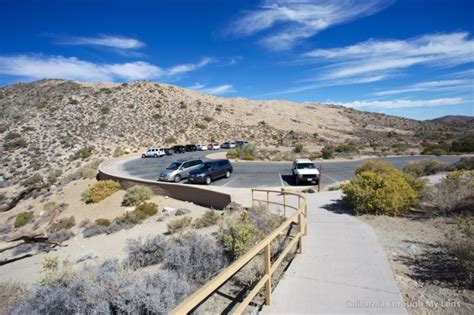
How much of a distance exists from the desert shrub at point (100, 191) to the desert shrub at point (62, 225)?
3260 millimetres

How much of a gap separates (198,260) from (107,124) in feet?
203

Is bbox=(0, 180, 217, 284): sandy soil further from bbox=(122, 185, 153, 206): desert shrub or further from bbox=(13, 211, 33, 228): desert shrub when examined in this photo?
bbox=(13, 211, 33, 228): desert shrub

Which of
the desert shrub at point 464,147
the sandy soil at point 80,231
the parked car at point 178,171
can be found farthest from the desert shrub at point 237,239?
the desert shrub at point 464,147

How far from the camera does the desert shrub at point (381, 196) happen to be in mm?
11312

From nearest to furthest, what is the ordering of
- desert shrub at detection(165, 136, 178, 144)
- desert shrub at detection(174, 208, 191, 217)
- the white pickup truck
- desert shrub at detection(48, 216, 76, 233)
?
desert shrub at detection(174, 208, 191, 217)
desert shrub at detection(48, 216, 76, 233)
the white pickup truck
desert shrub at detection(165, 136, 178, 144)

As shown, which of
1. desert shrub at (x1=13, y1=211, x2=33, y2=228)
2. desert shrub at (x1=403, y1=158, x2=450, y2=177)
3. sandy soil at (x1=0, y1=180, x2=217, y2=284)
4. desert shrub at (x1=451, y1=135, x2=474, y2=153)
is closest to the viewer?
sandy soil at (x1=0, y1=180, x2=217, y2=284)

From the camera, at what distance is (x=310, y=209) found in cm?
1286

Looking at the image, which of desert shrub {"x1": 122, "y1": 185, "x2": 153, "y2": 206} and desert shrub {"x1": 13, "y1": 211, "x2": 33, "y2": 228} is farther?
desert shrub {"x1": 13, "y1": 211, "x2": 33, "y2": 228}

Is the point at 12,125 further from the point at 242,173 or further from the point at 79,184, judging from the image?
Answer: the point at 242,173

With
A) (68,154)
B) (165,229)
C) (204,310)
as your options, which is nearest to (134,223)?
(165,229)

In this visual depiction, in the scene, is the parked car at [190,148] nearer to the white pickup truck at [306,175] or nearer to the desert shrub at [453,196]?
the white pickup truck at [306,175]

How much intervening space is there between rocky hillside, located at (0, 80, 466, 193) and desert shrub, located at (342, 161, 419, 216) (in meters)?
37.3

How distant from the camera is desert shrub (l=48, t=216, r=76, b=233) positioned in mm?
20156

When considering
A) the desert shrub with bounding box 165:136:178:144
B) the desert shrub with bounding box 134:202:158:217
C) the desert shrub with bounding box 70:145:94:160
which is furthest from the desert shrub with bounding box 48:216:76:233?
the desert shrub with bounding box 165:136:178:144
